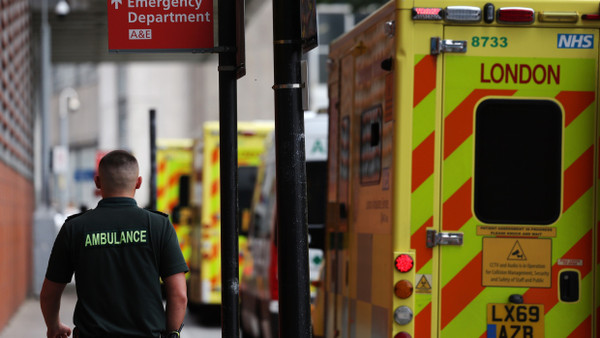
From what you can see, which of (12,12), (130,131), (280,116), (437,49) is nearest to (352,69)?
(437,49)

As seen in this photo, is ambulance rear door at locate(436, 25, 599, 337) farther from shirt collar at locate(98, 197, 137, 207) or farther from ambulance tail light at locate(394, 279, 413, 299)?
shirt collar at locate(98, 197, 137, 207)

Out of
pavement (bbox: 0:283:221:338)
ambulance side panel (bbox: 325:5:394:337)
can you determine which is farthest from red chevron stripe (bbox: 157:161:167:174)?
ambulance side panel (bbox: 325:5:394:337)

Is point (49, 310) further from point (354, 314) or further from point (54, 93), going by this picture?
point (54, 93)

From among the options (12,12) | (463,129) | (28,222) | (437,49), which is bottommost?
(28,222)

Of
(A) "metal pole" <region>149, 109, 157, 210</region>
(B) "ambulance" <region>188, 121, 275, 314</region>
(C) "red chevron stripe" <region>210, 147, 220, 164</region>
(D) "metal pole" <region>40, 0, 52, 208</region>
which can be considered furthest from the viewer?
(D) "metal pole" <region>40, 0, 52, 208</region>

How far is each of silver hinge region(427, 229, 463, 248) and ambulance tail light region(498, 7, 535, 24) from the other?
123cm

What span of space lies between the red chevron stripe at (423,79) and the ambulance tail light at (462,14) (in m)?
0.25

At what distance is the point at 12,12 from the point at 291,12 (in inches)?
484

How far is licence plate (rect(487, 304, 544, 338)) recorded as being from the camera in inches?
263

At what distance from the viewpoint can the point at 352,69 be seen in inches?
325

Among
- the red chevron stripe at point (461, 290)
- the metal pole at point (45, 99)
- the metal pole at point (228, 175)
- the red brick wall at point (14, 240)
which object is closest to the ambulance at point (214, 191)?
the red brick wall at point (14, 240)

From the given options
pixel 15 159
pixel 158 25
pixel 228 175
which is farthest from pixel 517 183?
pixel 15 159

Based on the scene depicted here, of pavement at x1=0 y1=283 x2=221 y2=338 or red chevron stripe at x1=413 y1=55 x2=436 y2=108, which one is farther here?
pavement at x1=0 y1=283 x2=221 y2=338

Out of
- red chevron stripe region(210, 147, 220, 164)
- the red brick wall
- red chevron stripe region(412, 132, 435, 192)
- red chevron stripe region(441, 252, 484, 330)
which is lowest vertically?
the red brick wall
